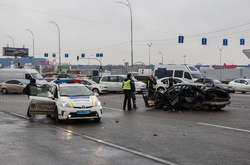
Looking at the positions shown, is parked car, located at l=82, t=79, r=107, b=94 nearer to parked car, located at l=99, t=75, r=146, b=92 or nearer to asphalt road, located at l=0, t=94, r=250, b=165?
parked car, located at l=99, t=75, r=146, b=92

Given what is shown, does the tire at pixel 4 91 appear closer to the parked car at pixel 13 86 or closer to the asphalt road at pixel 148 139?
the parked car at pixel 13 86

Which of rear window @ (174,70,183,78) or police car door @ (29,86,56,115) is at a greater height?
rear window @ (174,70,183,78)

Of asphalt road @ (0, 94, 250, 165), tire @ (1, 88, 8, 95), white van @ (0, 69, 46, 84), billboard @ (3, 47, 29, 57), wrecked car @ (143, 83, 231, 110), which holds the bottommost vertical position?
tire @ (1, 88, 8, 95)

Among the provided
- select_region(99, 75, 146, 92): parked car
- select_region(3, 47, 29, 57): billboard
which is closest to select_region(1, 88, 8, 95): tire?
select_region(99, 75, 146, 92): parked car

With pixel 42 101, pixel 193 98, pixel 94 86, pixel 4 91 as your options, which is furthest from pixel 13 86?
pixel 193 98

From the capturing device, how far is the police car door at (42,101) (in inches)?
538

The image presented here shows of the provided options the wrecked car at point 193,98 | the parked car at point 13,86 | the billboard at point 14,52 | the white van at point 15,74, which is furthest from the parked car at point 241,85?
the billboard at point 14,52

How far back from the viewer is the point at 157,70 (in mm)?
34438

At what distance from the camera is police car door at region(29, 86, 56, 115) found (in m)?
13.7

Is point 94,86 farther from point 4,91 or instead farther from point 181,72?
point 4,91

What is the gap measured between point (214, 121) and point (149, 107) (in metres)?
5.93

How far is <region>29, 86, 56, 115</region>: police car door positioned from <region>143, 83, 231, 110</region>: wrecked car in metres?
5.91

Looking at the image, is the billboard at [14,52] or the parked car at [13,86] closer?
the parked car at [13,86]

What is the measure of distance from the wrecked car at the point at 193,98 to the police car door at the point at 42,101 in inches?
233
